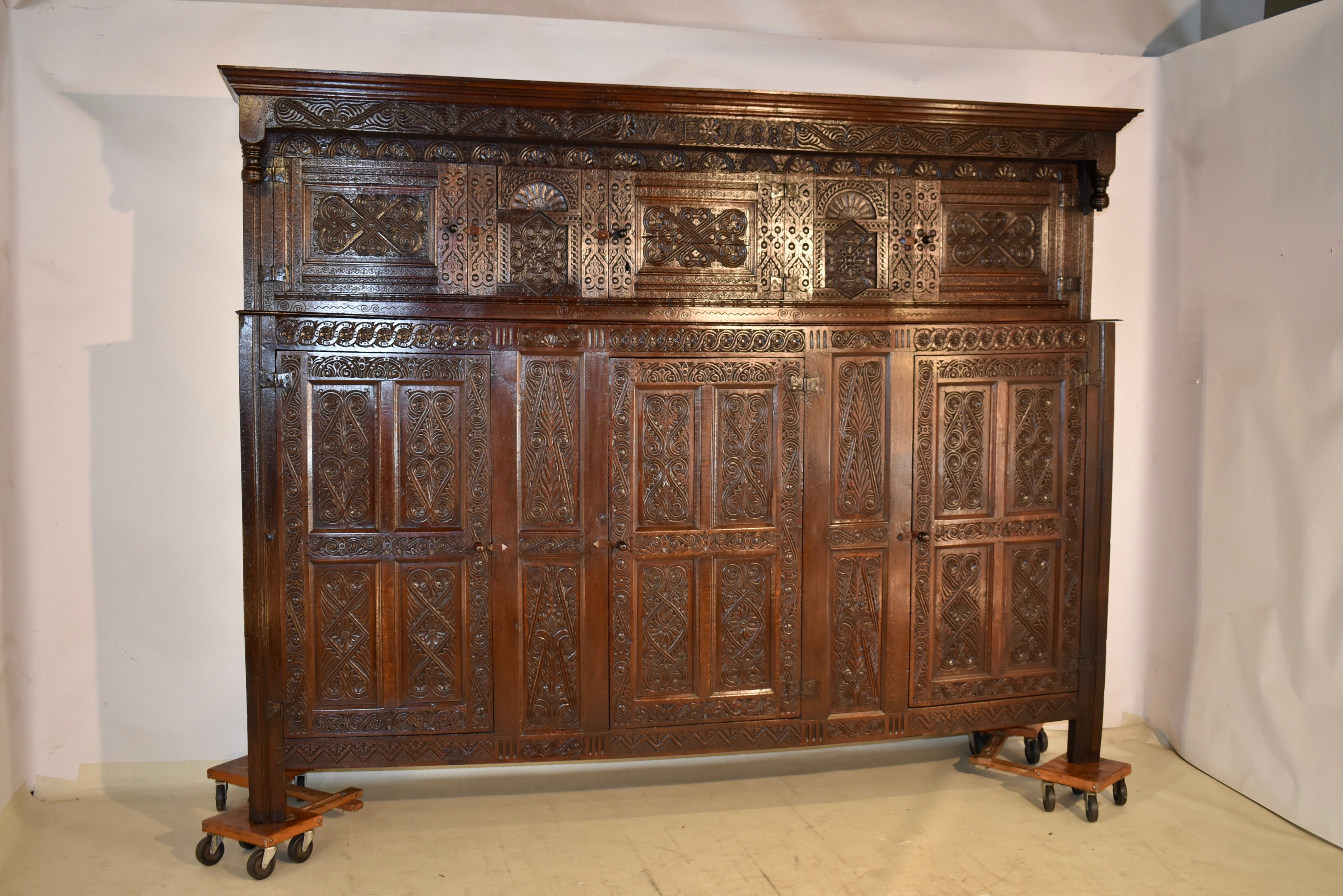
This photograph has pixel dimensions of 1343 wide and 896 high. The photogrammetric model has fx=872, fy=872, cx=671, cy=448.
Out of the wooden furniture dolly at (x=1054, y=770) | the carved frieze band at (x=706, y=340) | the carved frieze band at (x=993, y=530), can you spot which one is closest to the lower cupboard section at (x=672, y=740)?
the wooden furniture dolly at (x=1054, y=770)

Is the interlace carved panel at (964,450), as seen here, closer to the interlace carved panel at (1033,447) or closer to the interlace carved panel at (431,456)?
the interlace carved panel at (1033,447)

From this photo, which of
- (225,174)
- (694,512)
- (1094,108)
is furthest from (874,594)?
(225,174)

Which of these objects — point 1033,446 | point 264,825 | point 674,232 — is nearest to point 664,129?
point 674,232

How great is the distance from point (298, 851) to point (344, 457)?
1.38 metres

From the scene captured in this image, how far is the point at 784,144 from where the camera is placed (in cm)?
319

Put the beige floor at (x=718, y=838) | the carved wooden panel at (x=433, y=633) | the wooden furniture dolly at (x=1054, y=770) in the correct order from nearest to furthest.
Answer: the beige floor at (x=718, y=838)
the carved wooden panel at (x=433, y=633)
the wooden furniture dolly at (x=1054, y=770)

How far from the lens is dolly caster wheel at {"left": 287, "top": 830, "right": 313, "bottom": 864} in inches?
119

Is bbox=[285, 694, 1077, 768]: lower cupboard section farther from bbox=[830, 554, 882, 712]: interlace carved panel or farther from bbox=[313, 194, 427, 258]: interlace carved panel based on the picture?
bbox=[313, 194, 427, 258]: interlace carved panel

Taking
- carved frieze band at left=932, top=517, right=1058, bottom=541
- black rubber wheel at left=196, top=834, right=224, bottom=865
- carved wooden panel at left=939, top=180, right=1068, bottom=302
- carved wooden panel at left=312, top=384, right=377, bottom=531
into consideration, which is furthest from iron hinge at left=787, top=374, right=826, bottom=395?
black rubber wheel at left=196, top=834, right=224, bottom=865

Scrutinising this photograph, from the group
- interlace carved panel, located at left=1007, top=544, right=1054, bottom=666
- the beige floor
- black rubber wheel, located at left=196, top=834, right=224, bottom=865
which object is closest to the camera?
the beige floor

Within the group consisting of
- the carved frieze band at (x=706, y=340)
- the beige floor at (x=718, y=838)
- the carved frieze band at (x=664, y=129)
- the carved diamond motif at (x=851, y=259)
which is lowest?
the beige floor at (x=718, y=838)

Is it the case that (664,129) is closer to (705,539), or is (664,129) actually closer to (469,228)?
(469,228)

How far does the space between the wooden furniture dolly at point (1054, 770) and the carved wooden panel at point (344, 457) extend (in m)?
2.55

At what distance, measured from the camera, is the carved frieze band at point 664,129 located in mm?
2953
